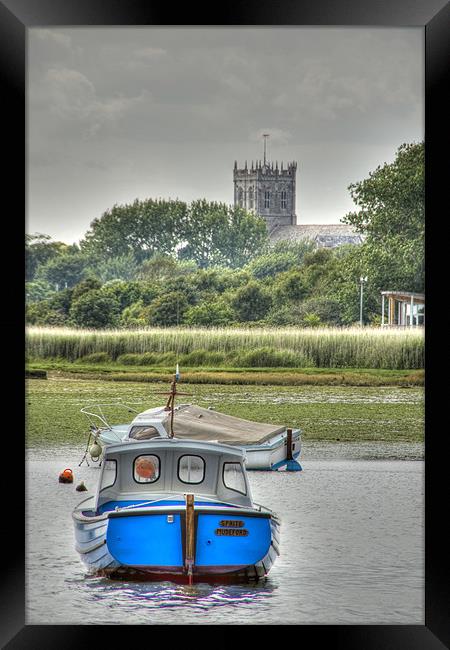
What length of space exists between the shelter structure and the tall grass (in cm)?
33

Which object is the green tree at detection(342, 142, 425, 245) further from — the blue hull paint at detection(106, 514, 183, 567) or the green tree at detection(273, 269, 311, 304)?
the blue hull paint at detection(106, 514, 183, 567)

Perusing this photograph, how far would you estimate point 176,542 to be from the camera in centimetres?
612

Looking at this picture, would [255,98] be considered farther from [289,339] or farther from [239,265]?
[289,339]

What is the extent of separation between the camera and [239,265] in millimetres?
19734

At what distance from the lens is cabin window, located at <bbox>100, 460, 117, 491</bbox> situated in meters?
6.57

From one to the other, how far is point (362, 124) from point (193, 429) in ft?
33.4

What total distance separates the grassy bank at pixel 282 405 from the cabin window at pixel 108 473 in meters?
9.38

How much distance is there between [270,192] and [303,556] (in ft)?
34.0

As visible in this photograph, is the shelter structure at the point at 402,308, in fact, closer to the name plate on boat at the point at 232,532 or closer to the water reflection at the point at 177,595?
the water reflection at the point at 177,595

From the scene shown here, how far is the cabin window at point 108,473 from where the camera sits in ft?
21.6

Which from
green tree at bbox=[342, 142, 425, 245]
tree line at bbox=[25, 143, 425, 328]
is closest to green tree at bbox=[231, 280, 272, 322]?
tree line at bbox=[25, 143, 425, 328]

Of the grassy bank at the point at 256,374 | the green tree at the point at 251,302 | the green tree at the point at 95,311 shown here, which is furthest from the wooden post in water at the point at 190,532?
the green tree at the point at 251,302

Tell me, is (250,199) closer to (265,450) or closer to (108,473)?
(265,450)

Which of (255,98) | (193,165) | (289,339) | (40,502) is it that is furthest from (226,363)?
(40,502)
